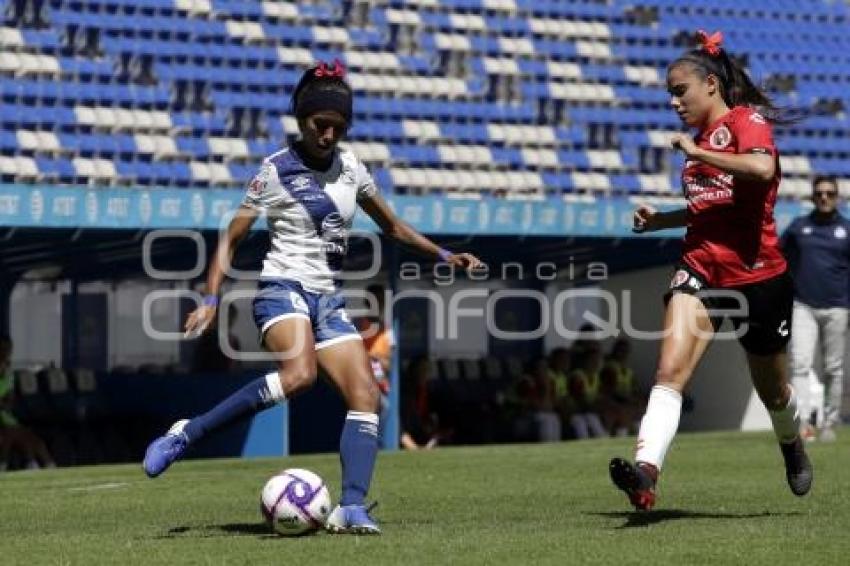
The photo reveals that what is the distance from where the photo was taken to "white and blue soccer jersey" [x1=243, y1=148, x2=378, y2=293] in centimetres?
861

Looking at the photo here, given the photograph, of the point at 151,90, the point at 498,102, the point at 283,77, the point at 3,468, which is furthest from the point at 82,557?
the point at 498,102

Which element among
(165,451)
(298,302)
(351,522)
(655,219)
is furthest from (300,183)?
(655,219)

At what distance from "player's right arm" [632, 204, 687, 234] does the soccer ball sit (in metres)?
1.85

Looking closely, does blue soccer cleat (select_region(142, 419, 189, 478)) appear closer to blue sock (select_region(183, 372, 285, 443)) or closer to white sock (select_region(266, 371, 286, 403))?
blue sock (select_region(183, 372, 285, 443))

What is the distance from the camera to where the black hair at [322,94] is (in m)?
8.49

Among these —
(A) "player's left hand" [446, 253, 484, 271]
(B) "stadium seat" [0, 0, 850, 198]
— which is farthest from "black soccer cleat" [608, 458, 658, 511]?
(B) "stadium seat" [0, 0, 850, 198]

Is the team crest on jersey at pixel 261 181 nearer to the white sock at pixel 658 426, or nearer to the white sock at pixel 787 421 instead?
the white sock at pixel 658 426

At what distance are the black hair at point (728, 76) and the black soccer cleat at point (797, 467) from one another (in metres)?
1.53

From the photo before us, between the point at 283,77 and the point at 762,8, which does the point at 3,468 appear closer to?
the point at 283,77

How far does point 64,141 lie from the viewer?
22.3 metres

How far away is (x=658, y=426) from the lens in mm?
8320

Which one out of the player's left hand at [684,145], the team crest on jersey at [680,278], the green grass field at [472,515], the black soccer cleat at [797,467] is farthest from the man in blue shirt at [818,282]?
the player's left hand at [684,145]

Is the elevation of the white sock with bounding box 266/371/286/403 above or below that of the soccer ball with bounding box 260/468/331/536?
above

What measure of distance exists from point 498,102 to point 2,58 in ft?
23.6
